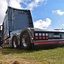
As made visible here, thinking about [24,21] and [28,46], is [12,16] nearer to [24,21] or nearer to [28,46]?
[24,21]

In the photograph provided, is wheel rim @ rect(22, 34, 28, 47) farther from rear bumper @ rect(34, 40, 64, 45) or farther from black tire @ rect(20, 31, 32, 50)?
rear bumper @ rect(34, 40, 64, 45)

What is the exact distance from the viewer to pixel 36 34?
1064 cm

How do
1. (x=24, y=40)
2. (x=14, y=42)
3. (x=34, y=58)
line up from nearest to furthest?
(x=34, y=58) < (x=24, y=40) < (x=14, y=42)

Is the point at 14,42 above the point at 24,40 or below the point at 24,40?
below

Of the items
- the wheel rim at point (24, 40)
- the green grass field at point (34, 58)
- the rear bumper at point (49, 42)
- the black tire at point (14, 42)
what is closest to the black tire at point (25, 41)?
the wheel rim at point (24, 40)

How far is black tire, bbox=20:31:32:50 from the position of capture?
10.8m

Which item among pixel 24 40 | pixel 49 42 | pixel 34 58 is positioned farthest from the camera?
pixel 24 40

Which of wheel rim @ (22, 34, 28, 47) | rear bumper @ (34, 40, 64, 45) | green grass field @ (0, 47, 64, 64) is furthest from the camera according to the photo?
wheel rim @ (22, 34, 28, 47)

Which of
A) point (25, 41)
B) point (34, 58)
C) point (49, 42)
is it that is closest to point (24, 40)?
point (25, 41)

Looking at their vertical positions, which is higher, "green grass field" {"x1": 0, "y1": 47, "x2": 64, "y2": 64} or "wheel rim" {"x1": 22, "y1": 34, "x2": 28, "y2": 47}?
"wheel rim" {"x1": 22, "y1": 34, "x2": 28, "y2": 47}

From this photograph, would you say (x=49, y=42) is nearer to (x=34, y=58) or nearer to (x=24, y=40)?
(x=24, y=40)

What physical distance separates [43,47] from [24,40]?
0.97 m

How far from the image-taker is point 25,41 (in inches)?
437

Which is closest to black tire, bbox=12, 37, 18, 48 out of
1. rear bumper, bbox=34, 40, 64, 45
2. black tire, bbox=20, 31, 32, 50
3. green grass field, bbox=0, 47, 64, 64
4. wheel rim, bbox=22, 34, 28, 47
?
black tire, bbox=20, 31, 32, 50
